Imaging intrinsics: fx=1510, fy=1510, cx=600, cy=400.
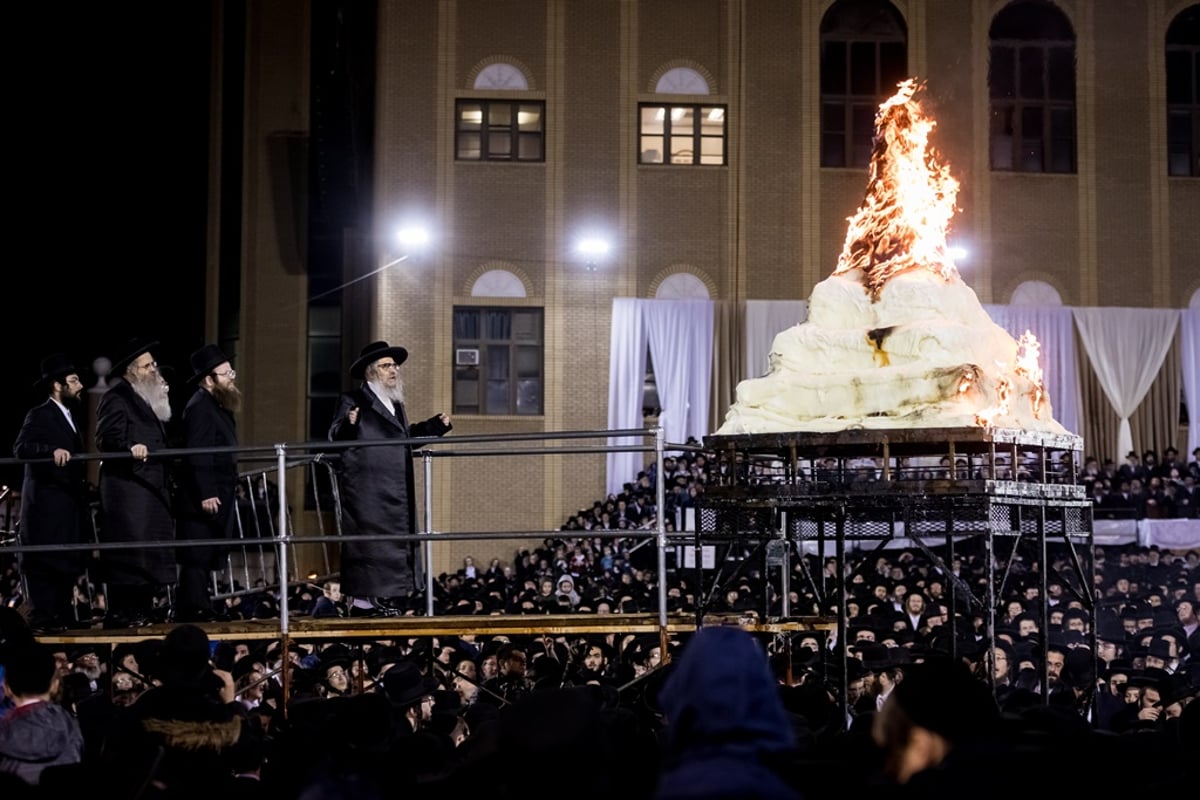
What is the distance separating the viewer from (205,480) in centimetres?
990

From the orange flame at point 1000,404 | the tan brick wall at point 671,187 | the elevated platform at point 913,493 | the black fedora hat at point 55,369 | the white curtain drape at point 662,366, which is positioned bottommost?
the elevated platform at point 913,493

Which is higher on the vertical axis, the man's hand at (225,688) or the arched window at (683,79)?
the arched window at (683,79)

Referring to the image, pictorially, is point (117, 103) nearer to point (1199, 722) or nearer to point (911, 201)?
point (911, 201)

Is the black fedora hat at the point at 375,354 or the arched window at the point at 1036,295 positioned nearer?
the black fedora hat at the point at 375,354

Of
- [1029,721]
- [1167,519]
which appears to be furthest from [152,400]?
[1167,519]

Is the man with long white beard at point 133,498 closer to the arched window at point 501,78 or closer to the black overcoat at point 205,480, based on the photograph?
the black overcoat at point 205,480

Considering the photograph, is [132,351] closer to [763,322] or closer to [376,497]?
[376,497]

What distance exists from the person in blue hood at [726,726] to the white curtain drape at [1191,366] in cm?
2741

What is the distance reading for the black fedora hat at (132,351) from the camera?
10078 millimetres

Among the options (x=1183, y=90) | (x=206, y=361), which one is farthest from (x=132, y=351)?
(x=1183, y=90)

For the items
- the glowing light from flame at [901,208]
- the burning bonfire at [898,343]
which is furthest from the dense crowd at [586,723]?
the glowing light from flame at [901,208]

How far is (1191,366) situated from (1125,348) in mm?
1299

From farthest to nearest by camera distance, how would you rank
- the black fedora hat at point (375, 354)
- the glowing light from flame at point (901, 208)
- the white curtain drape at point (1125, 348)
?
the white curtain drape at point (1125, 348) → the black fedora hat at point (375, 354) → the glowing light from flame at point (901, 208)

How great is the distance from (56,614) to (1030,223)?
2351cm
